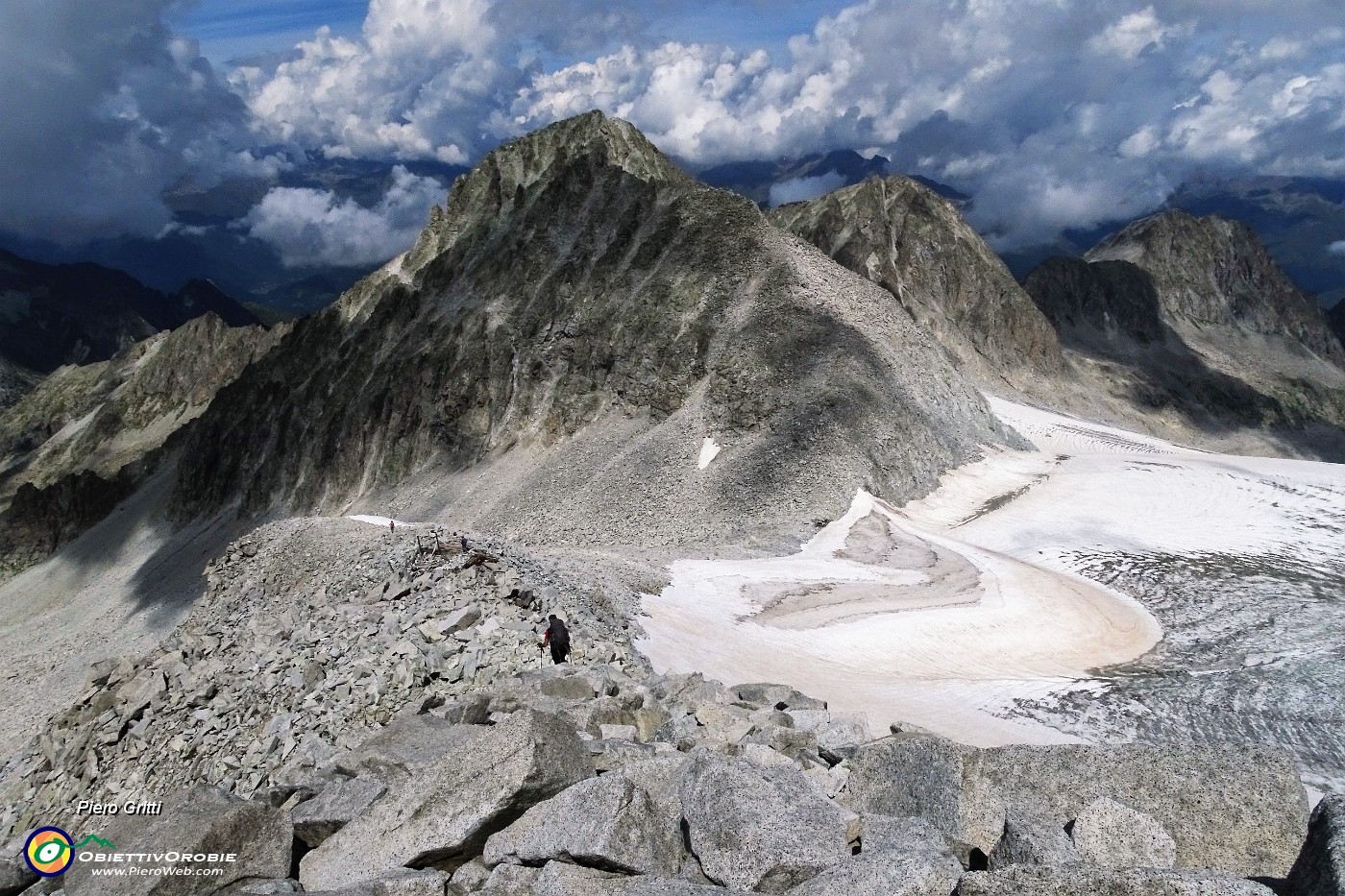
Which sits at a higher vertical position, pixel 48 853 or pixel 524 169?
pixel 524 169

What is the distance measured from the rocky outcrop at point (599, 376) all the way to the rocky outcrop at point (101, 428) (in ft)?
58.6

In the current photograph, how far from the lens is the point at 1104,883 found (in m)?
5.30

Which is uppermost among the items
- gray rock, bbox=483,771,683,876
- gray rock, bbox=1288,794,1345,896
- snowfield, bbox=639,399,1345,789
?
gray rock, bbox=1288,794,1345,896

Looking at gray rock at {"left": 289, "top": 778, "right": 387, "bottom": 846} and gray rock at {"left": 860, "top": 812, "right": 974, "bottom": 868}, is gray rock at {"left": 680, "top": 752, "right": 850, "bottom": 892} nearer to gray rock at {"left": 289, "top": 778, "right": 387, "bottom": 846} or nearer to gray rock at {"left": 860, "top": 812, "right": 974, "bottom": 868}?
gray rock at {"left": 860, "top": 812, "right": 974, "bottom": 868}

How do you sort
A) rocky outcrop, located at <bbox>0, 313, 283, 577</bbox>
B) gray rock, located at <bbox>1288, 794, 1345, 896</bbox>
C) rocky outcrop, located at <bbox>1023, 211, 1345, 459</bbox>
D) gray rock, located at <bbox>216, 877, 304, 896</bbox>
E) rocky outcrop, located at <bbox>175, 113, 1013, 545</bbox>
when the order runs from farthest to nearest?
rocky outcrop, located at <bbox>1023, 211, 1345, 459</bbox> < rocky outcrop, located at <bbox>0, 313, 283, 577</bbox> < rocky outcrop, located at <bbox>175, 113, 1013, 545</bbox> < gray rock, located at <bbox>216, 877, 304, 896</bbox> < gray rock, located at <bbox>1288, 794, 1345, 896</bbox>

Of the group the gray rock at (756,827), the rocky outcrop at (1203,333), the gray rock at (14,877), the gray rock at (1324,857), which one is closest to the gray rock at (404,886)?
the gray rock at (756,827)

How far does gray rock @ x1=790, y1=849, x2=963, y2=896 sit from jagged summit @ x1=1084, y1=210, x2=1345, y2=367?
199924mm

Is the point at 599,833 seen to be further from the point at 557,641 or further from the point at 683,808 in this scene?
the point at 557,641

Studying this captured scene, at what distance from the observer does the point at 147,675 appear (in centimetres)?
1755

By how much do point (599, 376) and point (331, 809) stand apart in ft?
166

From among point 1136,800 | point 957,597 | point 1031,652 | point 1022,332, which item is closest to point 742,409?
Answer: point 957,597

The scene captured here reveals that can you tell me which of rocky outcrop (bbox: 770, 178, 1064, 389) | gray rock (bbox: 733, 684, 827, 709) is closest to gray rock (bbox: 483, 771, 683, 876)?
gray rock (bbox: 733, 684, 827, 709)

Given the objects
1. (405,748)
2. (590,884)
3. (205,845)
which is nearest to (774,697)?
(405,748)

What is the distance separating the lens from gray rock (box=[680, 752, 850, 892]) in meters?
6.60
